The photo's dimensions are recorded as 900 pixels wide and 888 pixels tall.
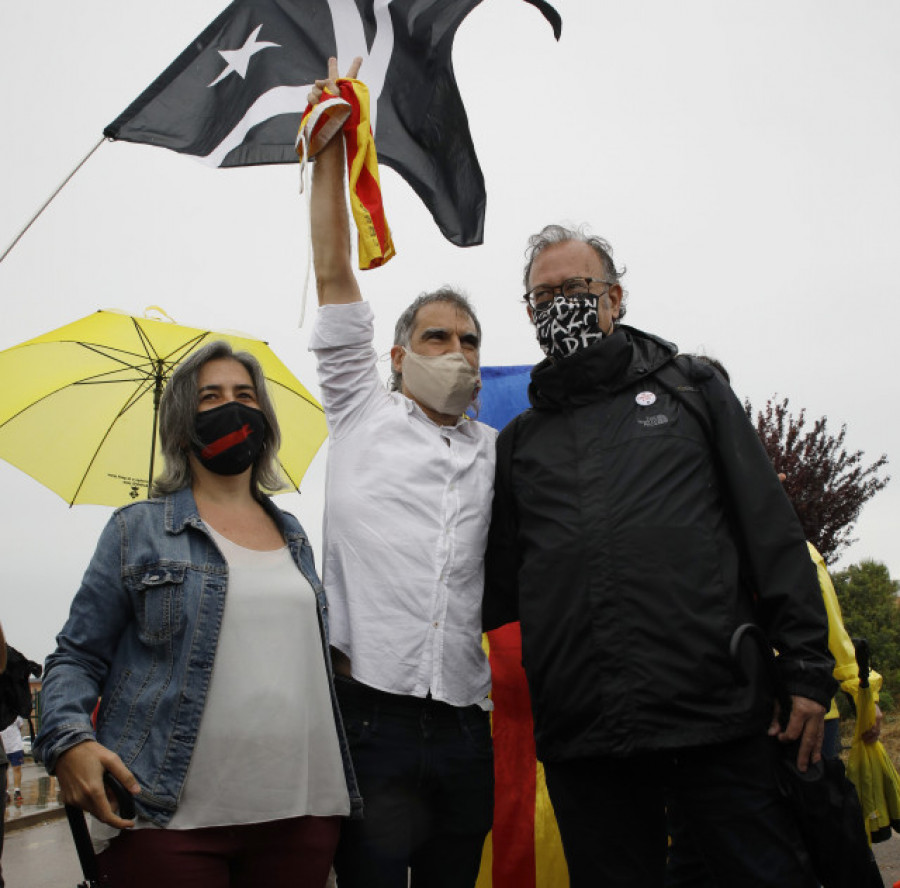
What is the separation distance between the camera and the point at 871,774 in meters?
3.73

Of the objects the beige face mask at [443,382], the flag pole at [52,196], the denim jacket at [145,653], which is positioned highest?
the flag pole at [52,196]

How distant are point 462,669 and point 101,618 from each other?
0.99 metres

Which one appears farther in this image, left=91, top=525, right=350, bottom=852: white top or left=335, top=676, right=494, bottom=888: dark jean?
left=335, top=676, right=494, bottom=888: dark jean

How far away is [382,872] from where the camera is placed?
2.34m

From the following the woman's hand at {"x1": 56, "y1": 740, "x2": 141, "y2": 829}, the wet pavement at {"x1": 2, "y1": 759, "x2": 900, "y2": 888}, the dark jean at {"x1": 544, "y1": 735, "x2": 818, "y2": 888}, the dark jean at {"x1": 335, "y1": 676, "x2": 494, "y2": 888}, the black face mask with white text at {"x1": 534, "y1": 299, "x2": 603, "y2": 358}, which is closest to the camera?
the woman's hand at {"x1": 56, "y1": 740, "x2": 141, "y2": 829}

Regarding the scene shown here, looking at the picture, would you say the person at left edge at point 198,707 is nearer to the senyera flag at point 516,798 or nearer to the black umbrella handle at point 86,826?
the black umbrella handle at point 86,826

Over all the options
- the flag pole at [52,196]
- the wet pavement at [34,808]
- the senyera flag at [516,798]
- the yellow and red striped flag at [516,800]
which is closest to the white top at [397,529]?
the senyera flag at [516,798]

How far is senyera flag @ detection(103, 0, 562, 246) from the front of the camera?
11.0 ft

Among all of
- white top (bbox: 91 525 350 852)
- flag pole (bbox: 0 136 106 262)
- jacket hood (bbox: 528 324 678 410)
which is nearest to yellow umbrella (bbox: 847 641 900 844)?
jacket hood (bbox: 528 324 678 410)

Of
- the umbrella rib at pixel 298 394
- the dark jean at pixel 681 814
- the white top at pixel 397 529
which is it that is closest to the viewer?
the dark jean at pixel 681 814

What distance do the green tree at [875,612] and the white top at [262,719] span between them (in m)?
10.3

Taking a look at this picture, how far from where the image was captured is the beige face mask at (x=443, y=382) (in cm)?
289

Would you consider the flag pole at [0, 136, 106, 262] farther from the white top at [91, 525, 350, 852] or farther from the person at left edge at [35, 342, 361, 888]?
the white top at [91, 525, 350, 852]

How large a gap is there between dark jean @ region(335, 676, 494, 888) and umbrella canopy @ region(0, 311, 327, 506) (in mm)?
2915
